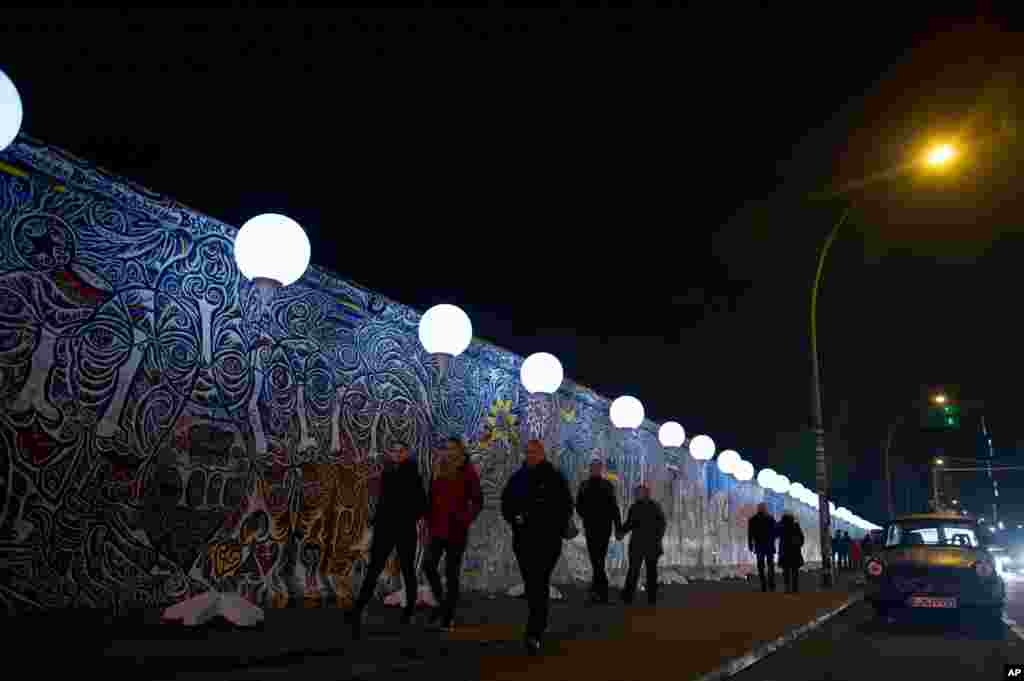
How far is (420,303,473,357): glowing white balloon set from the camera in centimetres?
1122

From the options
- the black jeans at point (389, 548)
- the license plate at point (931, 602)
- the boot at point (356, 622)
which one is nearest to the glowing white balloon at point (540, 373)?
the black jeans at point (389, 548)

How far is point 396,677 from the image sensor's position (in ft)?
17.5

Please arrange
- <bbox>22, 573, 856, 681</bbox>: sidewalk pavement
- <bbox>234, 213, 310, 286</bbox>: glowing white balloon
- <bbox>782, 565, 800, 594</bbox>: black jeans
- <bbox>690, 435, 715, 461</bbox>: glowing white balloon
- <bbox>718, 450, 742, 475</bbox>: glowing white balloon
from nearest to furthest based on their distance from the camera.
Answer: <bbox>22, 573, 856, 681</bbox>: sidewalk pavement < <bbox>234, 213, 310, 286</bbox>: glowing white balloon < <bbox>782, 565, 800, 594</bbox>: black jeans < <bbox>690, 435, 715, 461</bbox>: glowing white balloon < <bbox>718, 450, 742, 475</bbox>: glowing white balloon

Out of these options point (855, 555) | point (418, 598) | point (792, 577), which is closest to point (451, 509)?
point (418, 598)

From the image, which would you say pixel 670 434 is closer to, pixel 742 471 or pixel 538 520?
pixel 742 471

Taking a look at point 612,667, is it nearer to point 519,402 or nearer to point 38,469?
point 38,469

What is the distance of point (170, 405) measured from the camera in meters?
7.79

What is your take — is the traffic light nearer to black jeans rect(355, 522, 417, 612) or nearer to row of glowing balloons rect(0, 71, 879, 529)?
row of glowing balloons rect(0, 71, 879, 529)

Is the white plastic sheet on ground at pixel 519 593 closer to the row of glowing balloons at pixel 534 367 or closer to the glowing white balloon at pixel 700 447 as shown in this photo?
the row of glowing balloons at pixel 534 367

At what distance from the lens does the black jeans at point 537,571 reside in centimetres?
681

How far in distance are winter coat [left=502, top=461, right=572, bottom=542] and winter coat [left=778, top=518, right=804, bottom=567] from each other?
12.3 m

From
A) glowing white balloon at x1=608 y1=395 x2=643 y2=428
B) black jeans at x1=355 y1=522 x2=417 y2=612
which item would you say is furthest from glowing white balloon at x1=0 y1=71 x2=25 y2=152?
glowing white balloon at x1=608 y1=395 x2=643 y2=428

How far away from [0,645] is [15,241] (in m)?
3.15

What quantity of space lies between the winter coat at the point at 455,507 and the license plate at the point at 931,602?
6.29 meters
